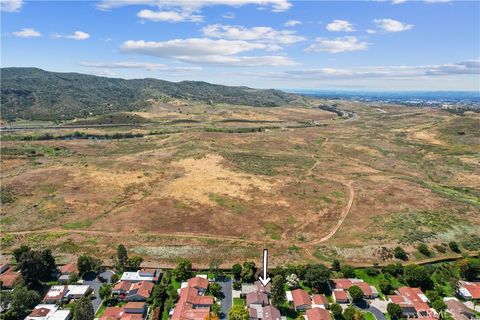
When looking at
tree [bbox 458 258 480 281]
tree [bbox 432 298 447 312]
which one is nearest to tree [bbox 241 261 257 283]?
tree [bbox 432 298 447 312]

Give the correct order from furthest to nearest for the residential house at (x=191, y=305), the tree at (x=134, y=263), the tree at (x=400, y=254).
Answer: the tree at (x=400, y=254)
the tree at (x=134, y=263)
the residential house at (x=191, y=305)

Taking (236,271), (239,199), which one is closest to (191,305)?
(236,271)

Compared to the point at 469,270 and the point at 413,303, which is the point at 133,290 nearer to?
the point at 413,303

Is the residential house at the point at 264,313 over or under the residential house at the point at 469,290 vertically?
over

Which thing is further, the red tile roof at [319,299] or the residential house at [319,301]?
the red tile roof at [319,299]

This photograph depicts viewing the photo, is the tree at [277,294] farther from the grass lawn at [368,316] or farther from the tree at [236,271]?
the grass lawn at [368,316]

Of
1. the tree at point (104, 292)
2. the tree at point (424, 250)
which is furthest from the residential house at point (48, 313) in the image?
the tree at point (424, 250)

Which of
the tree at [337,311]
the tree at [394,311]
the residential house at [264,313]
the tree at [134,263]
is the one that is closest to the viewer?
the residential house at [264,313]

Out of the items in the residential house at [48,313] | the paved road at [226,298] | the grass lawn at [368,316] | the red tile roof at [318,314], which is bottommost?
the grass lawn at [368,316]
